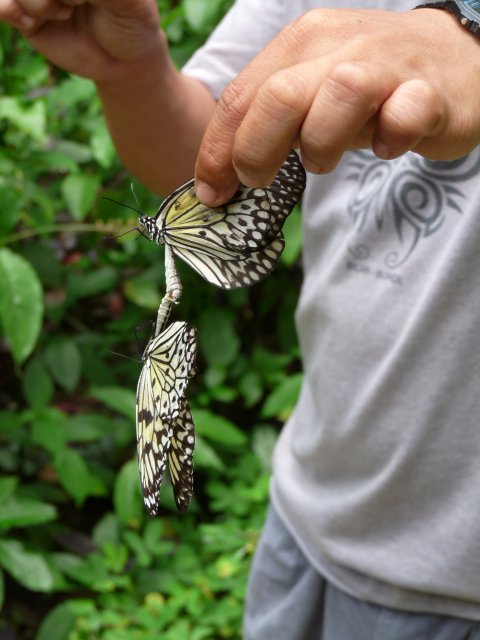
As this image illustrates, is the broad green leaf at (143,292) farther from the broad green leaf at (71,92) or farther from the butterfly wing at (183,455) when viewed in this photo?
the butterfly wing at (183,455)

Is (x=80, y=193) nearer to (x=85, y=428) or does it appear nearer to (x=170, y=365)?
(x=85, y=428)

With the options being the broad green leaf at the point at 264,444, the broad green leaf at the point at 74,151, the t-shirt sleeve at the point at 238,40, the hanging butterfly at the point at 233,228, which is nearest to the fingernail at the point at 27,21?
the t-shirt sleeve at the point at 238,40

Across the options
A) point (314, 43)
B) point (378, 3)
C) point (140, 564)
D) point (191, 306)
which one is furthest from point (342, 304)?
point (140, 564)

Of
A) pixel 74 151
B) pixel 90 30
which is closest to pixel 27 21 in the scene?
pixel 90 30

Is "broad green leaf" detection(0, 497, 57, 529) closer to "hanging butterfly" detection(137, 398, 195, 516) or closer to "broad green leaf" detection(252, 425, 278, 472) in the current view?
→ "broad green leaf" detection(252, 425, 278, 472)

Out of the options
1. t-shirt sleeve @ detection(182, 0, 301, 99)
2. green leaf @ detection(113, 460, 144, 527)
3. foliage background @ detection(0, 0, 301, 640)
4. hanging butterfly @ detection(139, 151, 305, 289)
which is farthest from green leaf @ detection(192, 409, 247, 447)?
hanging butterfly @ detection(139, 151, 305, 289)

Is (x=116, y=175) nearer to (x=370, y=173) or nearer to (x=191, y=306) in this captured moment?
(x=191, y=306)
